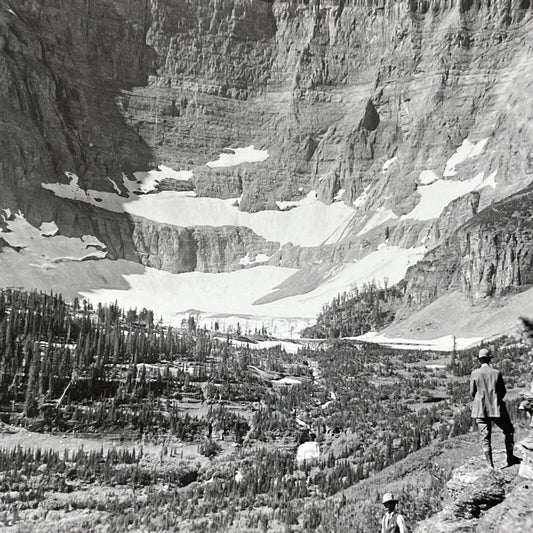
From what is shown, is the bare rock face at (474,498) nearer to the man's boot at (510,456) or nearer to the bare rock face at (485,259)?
the man's boot at (510,456)

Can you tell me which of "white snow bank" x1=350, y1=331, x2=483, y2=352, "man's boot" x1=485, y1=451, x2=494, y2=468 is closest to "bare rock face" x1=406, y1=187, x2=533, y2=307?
"white snow bank" x1=350, y1=331, x2=483, y2=352

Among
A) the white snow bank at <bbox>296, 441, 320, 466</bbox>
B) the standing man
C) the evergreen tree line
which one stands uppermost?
the evergreen tree line

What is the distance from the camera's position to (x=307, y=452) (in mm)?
67688

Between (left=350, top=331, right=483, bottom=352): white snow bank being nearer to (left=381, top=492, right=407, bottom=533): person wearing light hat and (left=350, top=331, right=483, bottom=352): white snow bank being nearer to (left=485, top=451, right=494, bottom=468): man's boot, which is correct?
(left=485, top=451, right=494, bottom=468): man's boot

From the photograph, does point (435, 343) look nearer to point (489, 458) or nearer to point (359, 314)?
point (359, 314)

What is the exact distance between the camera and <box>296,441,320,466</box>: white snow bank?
210 feet

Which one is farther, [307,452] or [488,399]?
[307,452]

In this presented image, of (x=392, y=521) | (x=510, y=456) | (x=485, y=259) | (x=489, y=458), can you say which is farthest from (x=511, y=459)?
(x=485, y=259)

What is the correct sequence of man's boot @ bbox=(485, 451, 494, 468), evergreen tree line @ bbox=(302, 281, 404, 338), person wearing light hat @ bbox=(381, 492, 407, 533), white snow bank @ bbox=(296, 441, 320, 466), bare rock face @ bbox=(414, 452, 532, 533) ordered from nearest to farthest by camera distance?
bare rock face @ bbox=(414, 452, 532, 533), person wearing light hat @ bbox=(381, 492, 407, 533), man's boot @ bbox=(485, 451, 494, 468), white snow bank @ bbox=(296, 441, 320, 466), evergreen tree line @ bbox=(302, 281, 404, 338)

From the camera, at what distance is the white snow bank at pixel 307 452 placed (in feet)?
210

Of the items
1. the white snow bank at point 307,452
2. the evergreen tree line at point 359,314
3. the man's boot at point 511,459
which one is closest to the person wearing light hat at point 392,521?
the man's boot at point 511,459

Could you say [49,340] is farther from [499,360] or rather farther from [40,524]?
[499,360]

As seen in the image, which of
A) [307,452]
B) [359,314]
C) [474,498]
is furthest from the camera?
[359,314]

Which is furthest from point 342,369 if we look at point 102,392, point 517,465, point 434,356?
point 517,465
